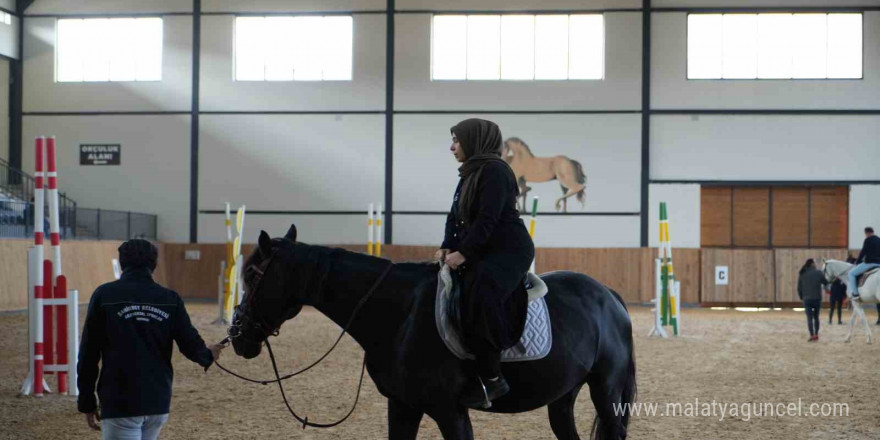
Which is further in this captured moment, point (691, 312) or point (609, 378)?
point (691, 312)

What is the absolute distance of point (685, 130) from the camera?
22750 mm

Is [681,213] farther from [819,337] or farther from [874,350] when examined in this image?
[874,350]

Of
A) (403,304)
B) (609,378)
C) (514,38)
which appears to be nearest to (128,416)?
(403,304)

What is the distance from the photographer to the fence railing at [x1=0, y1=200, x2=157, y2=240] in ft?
61.7

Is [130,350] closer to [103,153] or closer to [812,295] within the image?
[812,295]

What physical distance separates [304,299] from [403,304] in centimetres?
44

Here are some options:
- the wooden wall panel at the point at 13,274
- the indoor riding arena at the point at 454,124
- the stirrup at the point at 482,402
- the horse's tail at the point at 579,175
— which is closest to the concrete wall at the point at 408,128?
the indoor riding arena at the point at 454,124

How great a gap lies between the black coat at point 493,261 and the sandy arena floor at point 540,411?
270cm

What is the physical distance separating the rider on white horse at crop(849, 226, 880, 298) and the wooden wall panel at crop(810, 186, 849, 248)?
8.30m

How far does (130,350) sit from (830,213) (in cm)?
2257

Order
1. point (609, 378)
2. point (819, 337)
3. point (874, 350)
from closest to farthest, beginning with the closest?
point (609, 378)
point (874, 350)
point (819, 337)

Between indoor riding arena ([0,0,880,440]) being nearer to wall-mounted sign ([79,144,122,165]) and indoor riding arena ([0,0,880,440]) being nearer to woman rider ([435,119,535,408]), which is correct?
wall-mounted sign ([79,144,122,165])

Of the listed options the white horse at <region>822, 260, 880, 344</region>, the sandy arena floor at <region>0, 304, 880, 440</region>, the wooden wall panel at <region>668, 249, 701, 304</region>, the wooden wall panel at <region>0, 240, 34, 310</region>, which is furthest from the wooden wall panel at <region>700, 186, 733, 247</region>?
the wooden wall panel at <region>0, 240, 34, 310</region>

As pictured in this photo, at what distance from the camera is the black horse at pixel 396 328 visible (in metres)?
3.59
